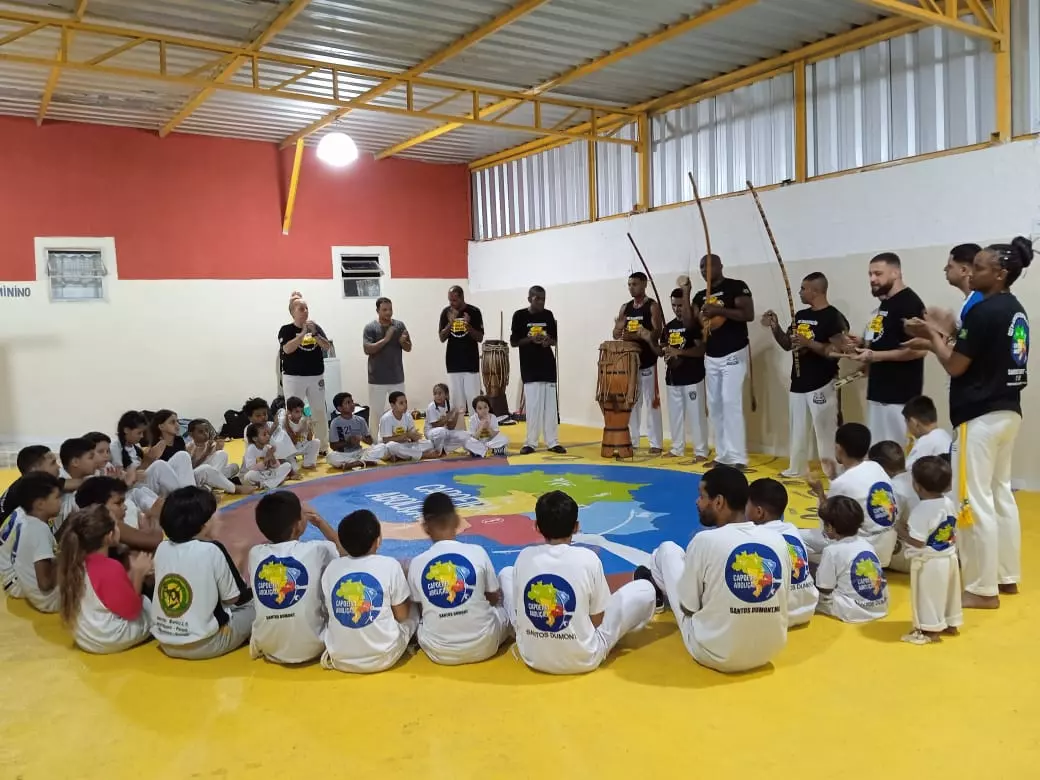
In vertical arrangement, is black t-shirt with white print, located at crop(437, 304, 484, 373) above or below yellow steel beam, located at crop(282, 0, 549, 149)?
below

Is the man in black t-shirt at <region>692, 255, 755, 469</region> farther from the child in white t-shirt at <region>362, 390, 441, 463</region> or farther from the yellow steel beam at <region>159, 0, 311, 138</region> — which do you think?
the yellow steel beam at <region>159, 0, 311, 138</region>

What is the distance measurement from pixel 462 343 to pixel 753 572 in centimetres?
628

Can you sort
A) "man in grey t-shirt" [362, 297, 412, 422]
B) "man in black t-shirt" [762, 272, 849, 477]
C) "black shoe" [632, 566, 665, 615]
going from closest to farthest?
1. "black shoe" [632, 566, 665, 615]
2. "man in black t-shirt" [762, 272, 849, 477]
3. "man in grey t-shirt" [362, 297, 412, 422]

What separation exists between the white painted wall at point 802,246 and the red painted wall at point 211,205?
6.26 feet

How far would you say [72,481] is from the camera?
4934 mm

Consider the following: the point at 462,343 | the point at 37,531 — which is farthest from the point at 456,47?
the point at 37,531

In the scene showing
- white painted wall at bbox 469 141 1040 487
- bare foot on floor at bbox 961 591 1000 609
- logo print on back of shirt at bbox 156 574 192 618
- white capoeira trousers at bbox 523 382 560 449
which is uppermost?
white painted wall at bbox 469 141 1040 487

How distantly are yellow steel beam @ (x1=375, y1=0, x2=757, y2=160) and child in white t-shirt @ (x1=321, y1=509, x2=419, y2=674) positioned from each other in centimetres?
545

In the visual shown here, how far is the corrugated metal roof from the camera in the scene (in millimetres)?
7168

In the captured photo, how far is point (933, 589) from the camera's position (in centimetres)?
355

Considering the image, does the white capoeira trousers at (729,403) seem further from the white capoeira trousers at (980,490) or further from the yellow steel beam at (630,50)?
the white capoeira trousers at (980,490)

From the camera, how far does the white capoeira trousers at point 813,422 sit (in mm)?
6914

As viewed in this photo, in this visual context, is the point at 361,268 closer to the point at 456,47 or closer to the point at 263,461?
the point at 456,47

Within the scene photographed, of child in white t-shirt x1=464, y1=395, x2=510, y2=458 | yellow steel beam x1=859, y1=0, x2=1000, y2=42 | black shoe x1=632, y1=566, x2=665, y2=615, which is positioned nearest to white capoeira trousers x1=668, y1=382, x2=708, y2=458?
child in white t-shirt x1=464, y1=395, x2=510, y2=458
